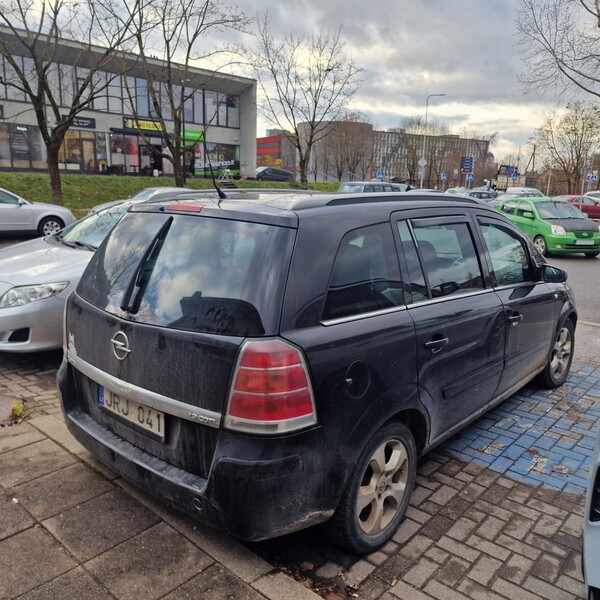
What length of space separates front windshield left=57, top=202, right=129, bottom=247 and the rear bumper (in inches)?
163

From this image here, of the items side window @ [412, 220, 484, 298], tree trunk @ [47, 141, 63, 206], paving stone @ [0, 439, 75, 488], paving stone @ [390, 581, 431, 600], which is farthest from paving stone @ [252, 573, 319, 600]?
tree trunk @ [47, 141, 63, 206]

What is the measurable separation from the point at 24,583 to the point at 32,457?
A: 3.86 feet

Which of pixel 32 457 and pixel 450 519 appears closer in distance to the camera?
pixel 450 519

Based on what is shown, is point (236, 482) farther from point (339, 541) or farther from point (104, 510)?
point (104, 510)

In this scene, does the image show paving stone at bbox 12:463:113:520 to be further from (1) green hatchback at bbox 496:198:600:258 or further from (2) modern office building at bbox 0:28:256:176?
(2) modern office building at bbox 0:28:256:176

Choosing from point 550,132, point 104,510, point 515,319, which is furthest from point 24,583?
point 550,132

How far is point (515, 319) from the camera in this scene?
12.5 ft

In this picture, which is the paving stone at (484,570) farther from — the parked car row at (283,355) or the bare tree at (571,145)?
the bare tree at (571,145)

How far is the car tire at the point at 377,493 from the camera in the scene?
251cm

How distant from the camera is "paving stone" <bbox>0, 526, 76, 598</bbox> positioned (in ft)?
7.51

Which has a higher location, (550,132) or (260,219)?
(550,132)

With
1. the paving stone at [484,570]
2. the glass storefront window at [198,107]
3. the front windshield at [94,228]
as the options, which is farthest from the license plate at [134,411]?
the glass storefront window at [198,107]

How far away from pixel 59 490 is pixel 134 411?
82 cm

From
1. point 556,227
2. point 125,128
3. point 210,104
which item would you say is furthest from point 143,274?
point 210,104
